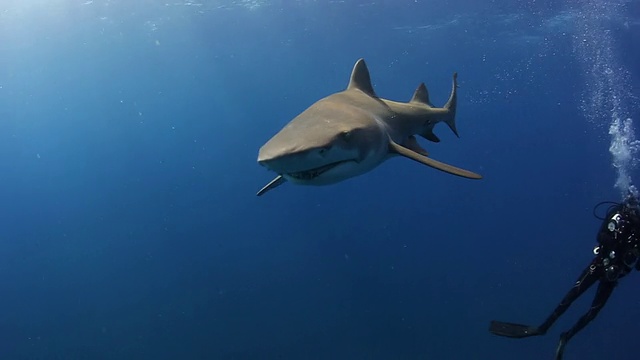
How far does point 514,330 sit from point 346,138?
421 cm

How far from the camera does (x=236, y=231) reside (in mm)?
27172

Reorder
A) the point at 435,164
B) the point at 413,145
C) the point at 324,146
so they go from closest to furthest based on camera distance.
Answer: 1. the point at 324,146
2. the point at 435,164
3. the point at 413,145

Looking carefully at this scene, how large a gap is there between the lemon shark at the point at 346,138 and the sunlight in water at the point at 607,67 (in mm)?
9092

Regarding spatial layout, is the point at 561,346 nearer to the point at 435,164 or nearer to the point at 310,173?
the point at 435,164

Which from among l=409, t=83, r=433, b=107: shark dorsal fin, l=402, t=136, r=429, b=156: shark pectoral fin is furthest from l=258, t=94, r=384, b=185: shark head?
A: l=409, t=83, r=433, b=107: shark dorsal fin

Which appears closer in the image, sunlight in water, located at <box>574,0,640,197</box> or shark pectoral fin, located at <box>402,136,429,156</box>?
shark pectoral fin, located at <box>402,136,429,156</box>

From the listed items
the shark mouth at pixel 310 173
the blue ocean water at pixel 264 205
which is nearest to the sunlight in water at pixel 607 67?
the blue ocean water at pixel 264 205

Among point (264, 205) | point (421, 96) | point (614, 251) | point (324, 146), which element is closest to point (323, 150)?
point (324, 146)

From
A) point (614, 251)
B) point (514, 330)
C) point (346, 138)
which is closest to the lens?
point (346, 138)

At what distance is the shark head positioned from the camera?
376cm

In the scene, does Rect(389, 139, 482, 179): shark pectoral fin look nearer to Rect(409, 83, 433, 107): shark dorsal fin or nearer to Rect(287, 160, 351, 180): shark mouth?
Rect(287, 160, 351, 180): shark mouth

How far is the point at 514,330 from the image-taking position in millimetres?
6883

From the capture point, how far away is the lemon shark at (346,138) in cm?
382

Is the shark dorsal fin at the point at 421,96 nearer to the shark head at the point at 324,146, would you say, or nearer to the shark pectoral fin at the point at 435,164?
the shark pectoral fin at the point at 435,164
